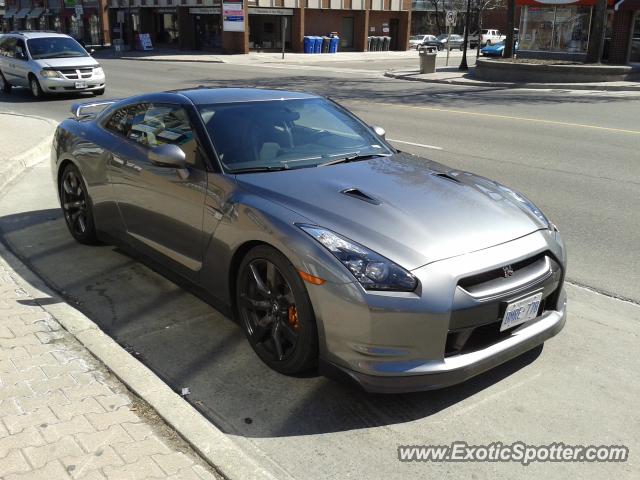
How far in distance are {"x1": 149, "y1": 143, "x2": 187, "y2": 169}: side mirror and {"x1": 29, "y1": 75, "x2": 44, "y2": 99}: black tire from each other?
1476cm

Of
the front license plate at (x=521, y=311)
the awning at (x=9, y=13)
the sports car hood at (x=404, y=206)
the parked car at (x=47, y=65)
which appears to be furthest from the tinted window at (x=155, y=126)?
the awning at (x=9, y=13)

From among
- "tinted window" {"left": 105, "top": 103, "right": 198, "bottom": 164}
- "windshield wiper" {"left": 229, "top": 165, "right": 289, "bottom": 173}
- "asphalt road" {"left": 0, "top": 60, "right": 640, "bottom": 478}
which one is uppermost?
"tinted window" {"left": 105, "top": 103, "right": 198, "bottom": 164}

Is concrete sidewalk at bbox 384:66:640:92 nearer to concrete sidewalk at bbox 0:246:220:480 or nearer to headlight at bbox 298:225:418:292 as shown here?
headlight at bbox 298:225:418:292

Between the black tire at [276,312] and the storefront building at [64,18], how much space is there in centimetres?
4943

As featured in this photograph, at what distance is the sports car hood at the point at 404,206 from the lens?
10.8 ft

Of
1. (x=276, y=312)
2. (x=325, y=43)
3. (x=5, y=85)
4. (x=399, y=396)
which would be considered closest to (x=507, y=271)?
(x=399, y=396)

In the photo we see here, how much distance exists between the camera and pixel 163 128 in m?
4.80

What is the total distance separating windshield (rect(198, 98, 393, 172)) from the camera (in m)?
4.26

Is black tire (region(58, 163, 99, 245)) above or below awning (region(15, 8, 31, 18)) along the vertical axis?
below

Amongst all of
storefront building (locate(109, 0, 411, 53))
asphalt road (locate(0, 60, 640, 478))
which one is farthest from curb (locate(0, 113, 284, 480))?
storefront building (locate(109, 0, 411, 53))

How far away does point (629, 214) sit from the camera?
6.86m

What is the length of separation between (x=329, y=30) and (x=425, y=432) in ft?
159

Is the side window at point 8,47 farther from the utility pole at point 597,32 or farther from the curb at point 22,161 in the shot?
the utility pole at point 597,32

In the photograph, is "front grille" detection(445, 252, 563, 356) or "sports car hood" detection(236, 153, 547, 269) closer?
"front grille" detection(445, 252, 563, 356)
